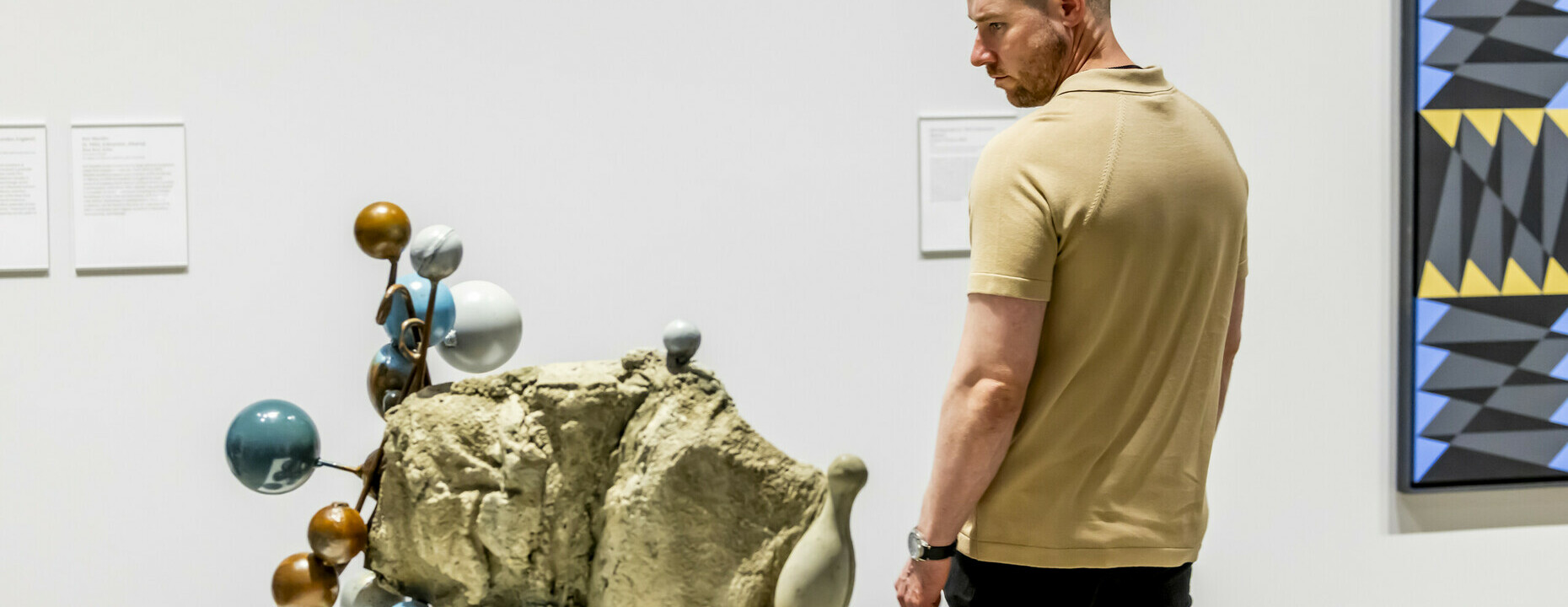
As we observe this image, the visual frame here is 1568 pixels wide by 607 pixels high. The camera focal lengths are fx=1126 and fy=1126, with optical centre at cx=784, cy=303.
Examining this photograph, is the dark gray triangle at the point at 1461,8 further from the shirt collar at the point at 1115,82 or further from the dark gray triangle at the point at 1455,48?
the shirt collar at the point at 1115,82

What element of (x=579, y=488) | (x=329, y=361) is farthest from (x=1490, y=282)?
(x=329, y=361)

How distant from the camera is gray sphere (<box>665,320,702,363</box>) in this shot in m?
1.36

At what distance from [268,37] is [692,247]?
0.92 m

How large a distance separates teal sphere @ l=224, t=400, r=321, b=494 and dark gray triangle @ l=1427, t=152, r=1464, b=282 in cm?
229

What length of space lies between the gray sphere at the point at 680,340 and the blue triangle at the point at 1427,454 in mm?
1907

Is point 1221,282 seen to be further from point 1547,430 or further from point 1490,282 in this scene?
point 1547,430

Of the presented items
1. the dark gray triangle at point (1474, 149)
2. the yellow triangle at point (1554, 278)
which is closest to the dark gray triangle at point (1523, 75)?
the dark gray triangle at point (1474, 149)

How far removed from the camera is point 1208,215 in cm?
115

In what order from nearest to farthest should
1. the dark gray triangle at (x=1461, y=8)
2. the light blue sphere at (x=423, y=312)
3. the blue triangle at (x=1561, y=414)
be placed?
the light blue sphere at (x=423, y=312) → the dark gray triangle at (x=1461, y=8) → the blue triangle at (x=1561, y=414)

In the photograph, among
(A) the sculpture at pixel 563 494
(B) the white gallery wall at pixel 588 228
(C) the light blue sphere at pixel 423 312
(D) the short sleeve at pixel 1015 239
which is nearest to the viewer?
(D) the short sleeve at pixel 1015 239

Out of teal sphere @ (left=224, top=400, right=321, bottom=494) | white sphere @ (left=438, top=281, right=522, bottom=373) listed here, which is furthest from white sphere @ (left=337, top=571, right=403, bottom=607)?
white sphere @ (left=438, top=281, right=522, bottom=373)

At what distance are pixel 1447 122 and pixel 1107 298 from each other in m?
1.76

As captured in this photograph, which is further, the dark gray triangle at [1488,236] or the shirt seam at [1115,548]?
the dark gray triangle at [1488,236]

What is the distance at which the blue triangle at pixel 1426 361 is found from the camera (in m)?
2.47
